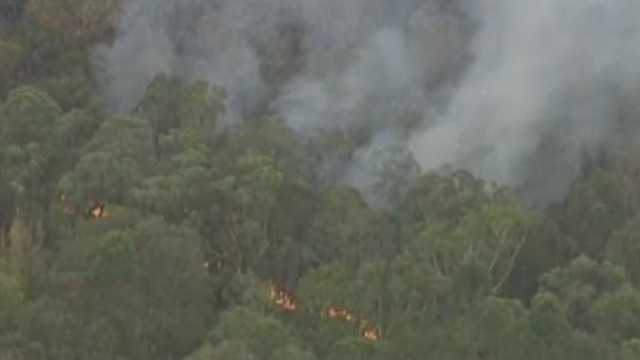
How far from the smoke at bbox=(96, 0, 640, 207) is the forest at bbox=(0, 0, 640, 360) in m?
1.35

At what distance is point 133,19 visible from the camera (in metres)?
35.8

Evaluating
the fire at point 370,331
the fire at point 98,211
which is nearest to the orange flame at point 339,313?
the fire at point 370,331

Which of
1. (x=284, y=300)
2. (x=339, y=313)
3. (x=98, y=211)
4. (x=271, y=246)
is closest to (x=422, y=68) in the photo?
(x=271, y=246)

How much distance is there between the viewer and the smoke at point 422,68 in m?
31.5

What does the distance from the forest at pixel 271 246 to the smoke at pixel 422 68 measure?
135 centimetres

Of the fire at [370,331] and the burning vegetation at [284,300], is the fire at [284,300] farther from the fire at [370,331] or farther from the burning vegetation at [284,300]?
the fire at [370,331]

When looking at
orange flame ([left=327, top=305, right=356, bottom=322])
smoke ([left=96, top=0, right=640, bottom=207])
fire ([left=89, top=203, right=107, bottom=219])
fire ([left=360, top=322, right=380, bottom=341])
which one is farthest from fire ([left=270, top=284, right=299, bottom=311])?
smoke ([left=96, top=0, right=640, bottom=207])

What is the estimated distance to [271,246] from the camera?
24.8m

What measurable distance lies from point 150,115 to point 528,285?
8020 millimetres

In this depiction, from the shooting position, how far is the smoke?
31453 millimetres

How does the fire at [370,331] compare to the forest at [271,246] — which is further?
the fire at [370,331]

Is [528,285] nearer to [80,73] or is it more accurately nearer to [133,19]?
[80,73]

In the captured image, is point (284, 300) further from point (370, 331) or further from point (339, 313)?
point (370, 331)

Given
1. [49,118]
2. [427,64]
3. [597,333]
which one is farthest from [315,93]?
[597,333]
